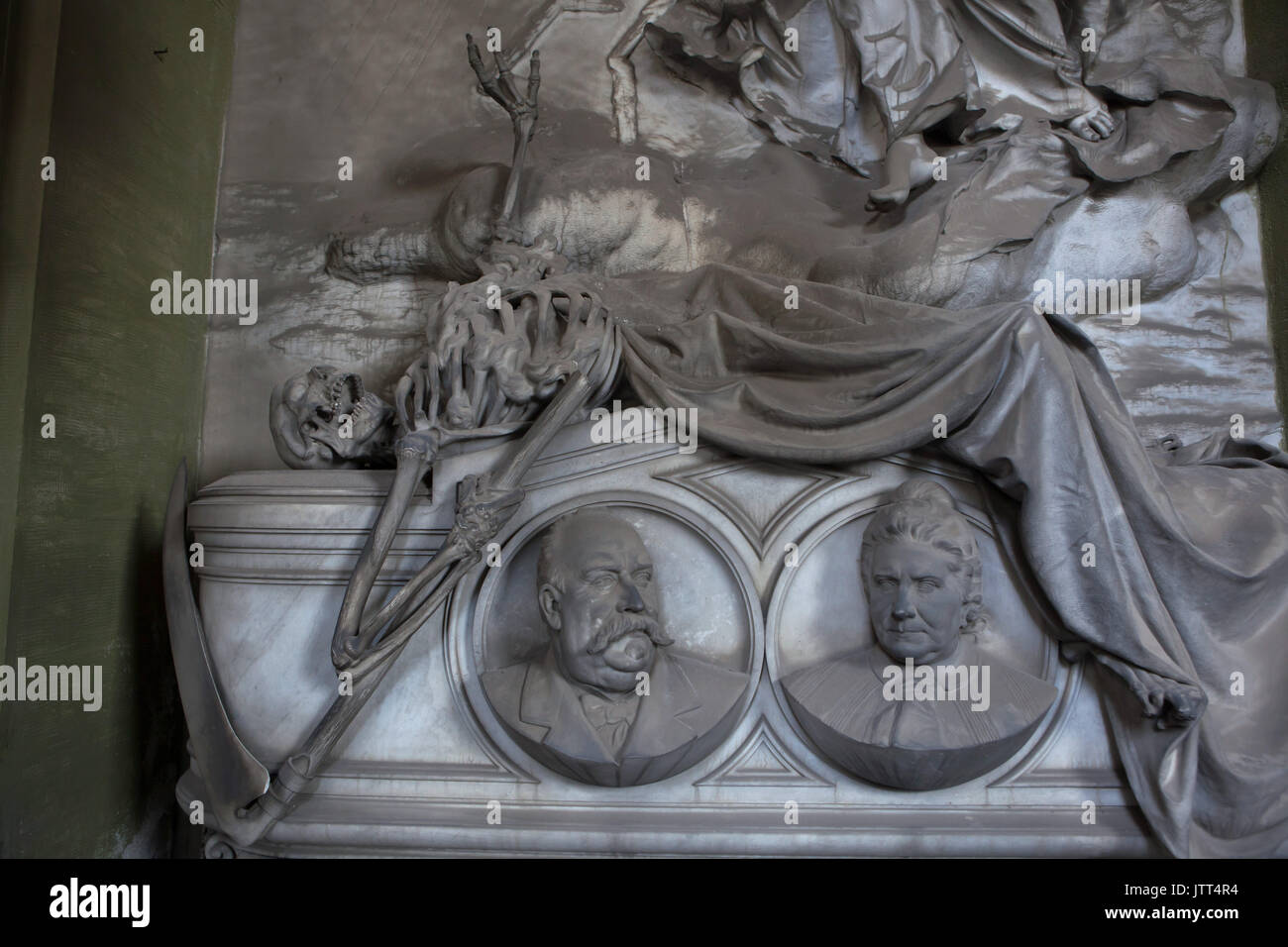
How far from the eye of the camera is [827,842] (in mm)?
2596

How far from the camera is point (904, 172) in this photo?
11.1ft

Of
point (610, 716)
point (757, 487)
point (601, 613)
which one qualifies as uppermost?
point (757, 487)

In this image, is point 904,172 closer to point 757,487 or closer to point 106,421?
point 757,487

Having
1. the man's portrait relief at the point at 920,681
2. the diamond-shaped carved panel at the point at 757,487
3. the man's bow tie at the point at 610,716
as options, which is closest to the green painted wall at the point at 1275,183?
the man's portrait relief at the point at 920,681

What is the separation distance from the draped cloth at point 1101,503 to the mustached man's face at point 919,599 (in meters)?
0.25

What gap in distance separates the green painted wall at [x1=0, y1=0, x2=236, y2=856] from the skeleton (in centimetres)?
44

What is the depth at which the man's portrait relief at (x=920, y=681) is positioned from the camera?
2.52 metres

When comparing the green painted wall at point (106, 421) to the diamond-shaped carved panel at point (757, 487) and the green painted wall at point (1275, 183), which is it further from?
the green painted wall at point (1275, 183)

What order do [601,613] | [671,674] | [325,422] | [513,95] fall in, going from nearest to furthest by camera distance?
[601,613] → [671,674] → [325,422] → [513,95]

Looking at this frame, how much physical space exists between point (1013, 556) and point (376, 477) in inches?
68.3

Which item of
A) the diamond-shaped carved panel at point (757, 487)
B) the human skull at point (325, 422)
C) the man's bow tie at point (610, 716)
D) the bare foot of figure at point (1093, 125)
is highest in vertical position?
the bare foot of figure at point (1093, 125)

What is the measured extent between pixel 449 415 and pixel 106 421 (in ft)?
3.82

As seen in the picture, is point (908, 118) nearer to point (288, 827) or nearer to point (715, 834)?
point (715, 834)

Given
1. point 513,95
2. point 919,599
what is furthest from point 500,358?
point 919,599
